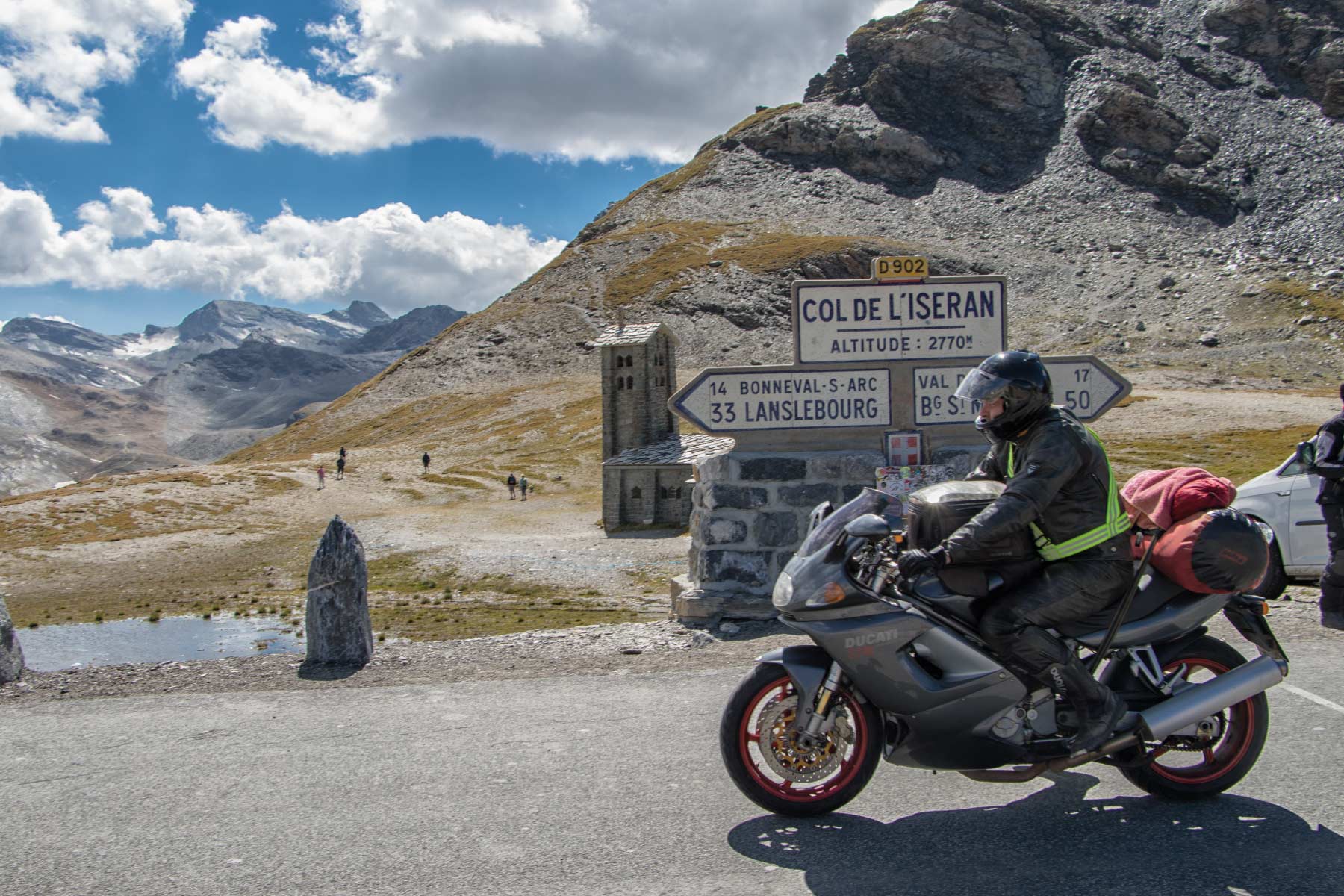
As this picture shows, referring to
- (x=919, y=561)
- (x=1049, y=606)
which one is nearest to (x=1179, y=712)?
(x=1049, y=606)

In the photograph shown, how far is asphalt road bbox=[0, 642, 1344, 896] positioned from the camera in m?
4.04

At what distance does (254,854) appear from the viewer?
14.2 feet

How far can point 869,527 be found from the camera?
4.22 metres

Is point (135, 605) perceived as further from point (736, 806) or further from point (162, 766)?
point (736, 806)

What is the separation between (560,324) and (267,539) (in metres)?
81.1

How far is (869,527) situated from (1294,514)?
27.0 feet

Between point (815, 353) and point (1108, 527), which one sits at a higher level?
point (815, 353)

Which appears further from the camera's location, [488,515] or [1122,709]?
[488,515]

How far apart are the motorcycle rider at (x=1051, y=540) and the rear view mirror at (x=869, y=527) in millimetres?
153

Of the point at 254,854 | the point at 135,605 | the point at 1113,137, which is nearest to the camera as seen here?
the point at 254,854

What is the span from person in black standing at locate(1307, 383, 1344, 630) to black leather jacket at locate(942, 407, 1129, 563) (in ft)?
15.0

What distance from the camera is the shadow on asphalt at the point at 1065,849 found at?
3908 millimetres

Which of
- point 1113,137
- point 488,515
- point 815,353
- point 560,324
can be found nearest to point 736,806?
point 815,353

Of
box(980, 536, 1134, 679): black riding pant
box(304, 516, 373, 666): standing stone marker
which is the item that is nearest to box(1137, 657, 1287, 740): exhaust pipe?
box(980, 536, 1134, 679): black riding pant
